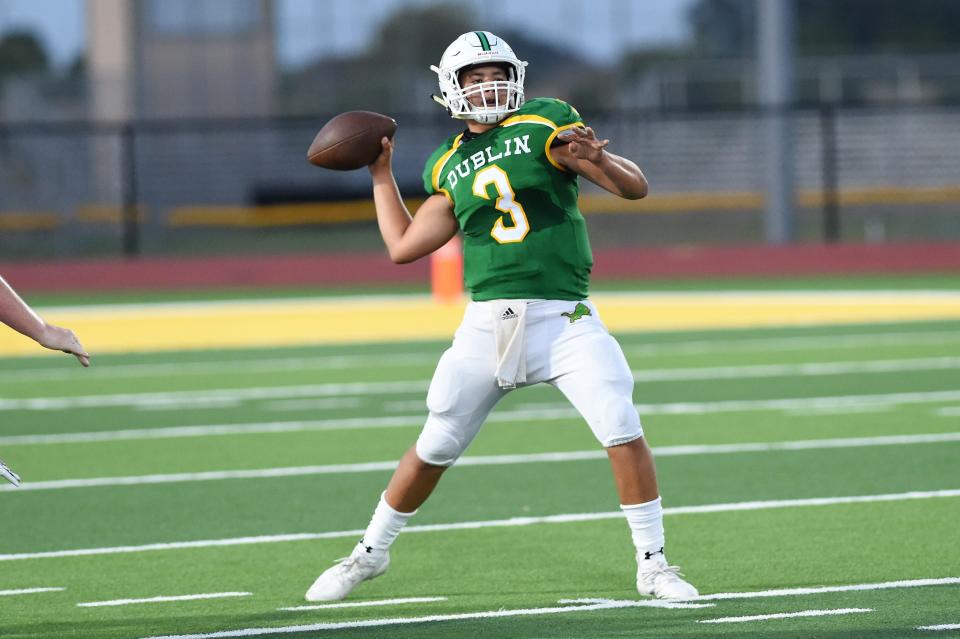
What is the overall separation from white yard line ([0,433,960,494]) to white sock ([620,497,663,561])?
10.2 feet

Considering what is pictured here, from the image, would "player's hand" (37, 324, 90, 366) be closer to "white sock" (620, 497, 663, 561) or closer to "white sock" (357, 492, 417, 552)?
"white sock" (357, 492, 417, 552)

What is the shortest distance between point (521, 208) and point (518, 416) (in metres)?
4.98

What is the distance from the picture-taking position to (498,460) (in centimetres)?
923

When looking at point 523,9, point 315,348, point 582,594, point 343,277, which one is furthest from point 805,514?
point 523,9

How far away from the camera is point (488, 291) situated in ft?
19.9

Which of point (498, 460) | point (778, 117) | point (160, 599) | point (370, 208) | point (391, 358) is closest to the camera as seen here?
point (160, 599)

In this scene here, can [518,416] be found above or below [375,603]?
below

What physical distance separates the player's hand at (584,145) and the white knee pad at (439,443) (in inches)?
39.8

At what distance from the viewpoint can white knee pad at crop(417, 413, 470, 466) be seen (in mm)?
6008

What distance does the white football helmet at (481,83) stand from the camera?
5.98 metres

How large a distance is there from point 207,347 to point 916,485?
897 cm

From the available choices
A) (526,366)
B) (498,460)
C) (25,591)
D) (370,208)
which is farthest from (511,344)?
(370,208)

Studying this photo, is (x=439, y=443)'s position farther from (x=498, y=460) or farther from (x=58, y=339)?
(x=498, y=460)

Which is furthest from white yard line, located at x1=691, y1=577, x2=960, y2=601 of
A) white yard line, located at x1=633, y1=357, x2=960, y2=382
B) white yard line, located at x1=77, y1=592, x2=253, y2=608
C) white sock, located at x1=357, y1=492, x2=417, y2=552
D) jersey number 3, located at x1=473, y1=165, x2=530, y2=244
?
white yard line, located at x1=633, y1=357, x2=960, y2=382
